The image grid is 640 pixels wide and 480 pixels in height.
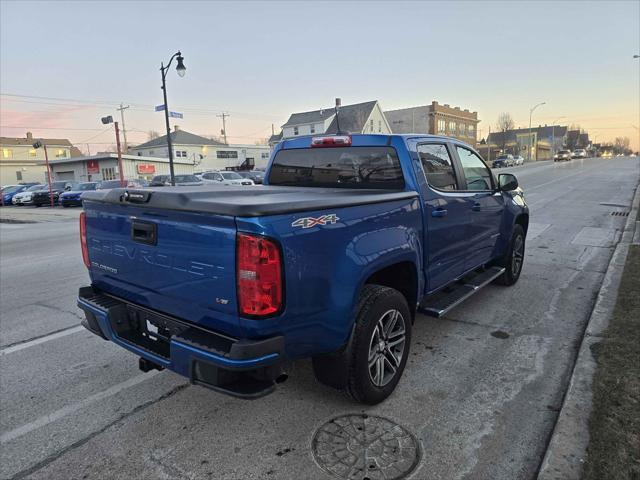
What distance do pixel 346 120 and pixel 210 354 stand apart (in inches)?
2293

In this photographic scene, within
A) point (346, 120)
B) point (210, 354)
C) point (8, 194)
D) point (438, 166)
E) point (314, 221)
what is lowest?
point (210, 354)

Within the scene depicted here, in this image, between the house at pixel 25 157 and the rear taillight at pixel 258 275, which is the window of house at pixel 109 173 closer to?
the house at pixel 25 157

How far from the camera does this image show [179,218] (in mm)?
2518

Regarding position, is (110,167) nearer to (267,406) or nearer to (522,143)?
(267,406)

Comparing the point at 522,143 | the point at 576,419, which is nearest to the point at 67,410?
the point at 576,419

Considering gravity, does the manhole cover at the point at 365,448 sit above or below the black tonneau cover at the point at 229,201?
below

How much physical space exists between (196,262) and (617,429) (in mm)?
2762

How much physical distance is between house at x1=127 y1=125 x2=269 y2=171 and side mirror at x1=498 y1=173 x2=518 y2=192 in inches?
1993

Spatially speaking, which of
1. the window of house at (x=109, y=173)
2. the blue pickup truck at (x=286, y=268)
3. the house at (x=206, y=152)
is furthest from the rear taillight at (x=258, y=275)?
the house at (x=206, y=152)

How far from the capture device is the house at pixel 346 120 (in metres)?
57.1

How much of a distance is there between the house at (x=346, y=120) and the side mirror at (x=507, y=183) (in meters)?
50.6

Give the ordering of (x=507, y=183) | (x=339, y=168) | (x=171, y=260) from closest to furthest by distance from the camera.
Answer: (x=171, y=260)
(x=339, y=168)
(x=507, y=183)

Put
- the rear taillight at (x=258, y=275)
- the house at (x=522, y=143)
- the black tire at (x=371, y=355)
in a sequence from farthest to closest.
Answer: the house at (x=522, y=143)
the black tire at (x=371, y=355)
the rear taillight at (x=258, y=275)

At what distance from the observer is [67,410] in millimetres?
3219
